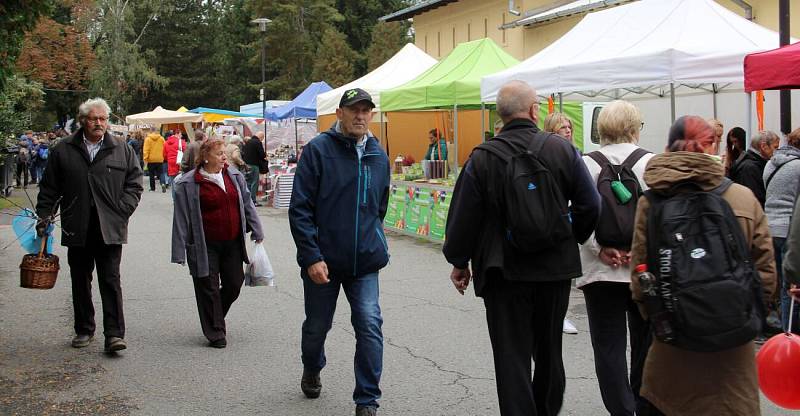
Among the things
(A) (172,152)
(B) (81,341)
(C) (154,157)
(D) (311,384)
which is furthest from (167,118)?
(D) (311,384)

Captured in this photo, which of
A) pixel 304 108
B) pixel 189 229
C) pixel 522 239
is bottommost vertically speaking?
pixel 189 229

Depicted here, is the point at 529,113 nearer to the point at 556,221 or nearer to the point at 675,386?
the point at 556,221

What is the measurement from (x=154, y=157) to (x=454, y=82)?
51.0 ft

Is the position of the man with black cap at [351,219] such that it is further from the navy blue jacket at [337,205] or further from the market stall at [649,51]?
the market stall at [649,51]

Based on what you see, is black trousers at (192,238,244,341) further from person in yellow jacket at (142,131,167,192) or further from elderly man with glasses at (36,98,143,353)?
person in yellow jacket at (142,131,167,192)

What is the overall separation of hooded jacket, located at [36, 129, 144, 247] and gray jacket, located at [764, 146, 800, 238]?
517 centimetres

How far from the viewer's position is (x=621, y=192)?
16.0 ft

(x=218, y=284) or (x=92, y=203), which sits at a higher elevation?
(x=92, y=203)

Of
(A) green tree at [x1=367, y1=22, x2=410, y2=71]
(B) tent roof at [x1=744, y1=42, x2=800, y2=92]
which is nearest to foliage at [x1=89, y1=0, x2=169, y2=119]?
(A) green tree at [x1=367, y1=22, x2=410, y2=71]

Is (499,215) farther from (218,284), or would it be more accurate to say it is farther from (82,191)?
(82,191)

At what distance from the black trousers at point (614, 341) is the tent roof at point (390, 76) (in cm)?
1446

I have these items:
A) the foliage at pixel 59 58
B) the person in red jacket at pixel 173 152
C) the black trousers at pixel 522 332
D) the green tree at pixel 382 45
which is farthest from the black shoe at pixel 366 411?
the green tree at pixel 382 45

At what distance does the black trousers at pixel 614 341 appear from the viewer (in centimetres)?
489

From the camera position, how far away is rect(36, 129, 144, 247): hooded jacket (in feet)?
22.3
